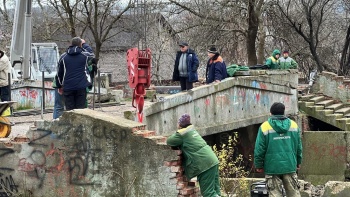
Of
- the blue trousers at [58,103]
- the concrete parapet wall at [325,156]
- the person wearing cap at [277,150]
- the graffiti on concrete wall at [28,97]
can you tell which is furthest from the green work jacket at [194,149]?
the graffiti on concrete wall at [28,97]

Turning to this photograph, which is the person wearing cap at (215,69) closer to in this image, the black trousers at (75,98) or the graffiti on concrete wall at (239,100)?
the graffiti on concrete wall at (239,100)

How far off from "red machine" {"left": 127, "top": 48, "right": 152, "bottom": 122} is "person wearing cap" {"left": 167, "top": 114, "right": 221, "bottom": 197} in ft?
11.6

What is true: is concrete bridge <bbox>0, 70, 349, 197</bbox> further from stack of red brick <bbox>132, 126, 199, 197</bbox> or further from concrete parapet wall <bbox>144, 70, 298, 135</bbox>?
concrete parapet wall <bbox>144, 70, 298, 135</bbox>

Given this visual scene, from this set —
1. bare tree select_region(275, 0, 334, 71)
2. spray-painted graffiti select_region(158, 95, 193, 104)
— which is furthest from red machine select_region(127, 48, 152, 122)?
bare tree select_region(275, 0, 334, 71)

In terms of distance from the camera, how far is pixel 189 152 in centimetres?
1029

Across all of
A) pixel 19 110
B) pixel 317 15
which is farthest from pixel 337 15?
pixel 19 110

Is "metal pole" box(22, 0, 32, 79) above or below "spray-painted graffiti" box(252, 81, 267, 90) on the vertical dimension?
above

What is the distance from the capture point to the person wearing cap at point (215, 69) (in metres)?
16.5

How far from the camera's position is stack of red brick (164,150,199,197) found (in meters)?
10.4

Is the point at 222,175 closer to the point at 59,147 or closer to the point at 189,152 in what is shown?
the point at 189,152

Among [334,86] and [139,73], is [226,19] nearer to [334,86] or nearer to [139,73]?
[334,86]

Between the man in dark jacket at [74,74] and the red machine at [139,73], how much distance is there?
1.20 m

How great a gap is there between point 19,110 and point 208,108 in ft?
31.0

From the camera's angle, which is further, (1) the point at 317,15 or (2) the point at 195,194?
(1) the point at 317,15
